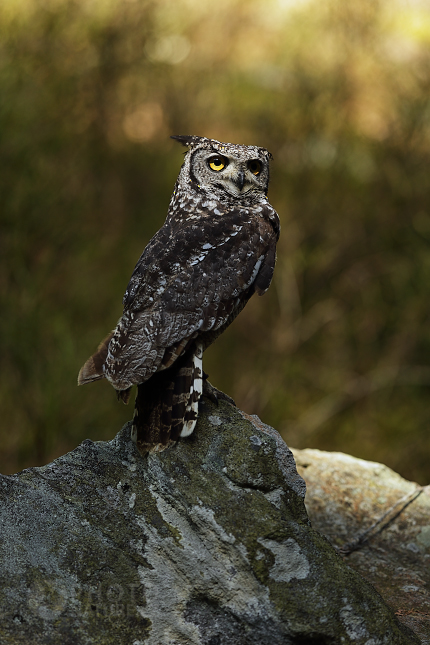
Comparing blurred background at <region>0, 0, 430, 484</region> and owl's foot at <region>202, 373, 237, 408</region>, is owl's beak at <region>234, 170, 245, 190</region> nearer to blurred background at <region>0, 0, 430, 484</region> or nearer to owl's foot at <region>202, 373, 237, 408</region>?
owl's foot at <region>202, 373, 237, 408</region>

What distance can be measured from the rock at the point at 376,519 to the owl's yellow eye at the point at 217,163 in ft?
5.96

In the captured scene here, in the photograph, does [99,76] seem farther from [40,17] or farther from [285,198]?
[285,198]

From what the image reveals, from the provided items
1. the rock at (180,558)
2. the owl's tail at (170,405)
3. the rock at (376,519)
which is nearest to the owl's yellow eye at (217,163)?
the owl's tail at (170,405)

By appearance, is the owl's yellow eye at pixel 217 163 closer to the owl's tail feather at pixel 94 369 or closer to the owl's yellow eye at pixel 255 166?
the owl's yellow eye at pixel 255 166

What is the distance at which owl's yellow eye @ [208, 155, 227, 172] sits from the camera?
2350mm

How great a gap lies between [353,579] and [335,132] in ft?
22.4

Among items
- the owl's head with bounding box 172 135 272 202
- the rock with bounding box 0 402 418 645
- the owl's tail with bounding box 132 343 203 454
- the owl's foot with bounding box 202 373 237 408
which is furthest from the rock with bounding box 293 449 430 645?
the owl's head with bounding box 172 135 272 202

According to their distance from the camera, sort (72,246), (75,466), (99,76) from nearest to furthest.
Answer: (75,466)
(72,246)
(99,76)

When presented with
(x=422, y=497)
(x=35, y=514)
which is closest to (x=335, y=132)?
(x=422, y=497)

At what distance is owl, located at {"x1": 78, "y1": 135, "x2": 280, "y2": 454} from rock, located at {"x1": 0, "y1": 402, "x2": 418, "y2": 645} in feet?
0.62

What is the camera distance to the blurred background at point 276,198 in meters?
5.81

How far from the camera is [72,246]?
240 inches

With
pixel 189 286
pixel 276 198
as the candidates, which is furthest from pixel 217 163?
pixel 276 198

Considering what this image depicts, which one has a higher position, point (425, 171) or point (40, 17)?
point (425, 171)
